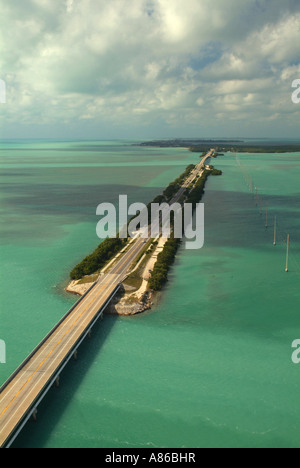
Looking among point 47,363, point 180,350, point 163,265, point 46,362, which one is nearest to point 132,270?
point 163,265

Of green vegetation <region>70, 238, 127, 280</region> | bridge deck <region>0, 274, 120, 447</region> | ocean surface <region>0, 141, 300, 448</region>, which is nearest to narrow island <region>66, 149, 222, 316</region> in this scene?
green vegetation <region>70, 238, 127, 280</region>

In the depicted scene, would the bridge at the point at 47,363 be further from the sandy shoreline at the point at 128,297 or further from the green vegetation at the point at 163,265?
the green vegetation at the point at 163,265

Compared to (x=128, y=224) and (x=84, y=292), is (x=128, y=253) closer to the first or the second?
(x=84, y=292)

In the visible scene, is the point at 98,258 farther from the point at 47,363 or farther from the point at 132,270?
the point at 47,363

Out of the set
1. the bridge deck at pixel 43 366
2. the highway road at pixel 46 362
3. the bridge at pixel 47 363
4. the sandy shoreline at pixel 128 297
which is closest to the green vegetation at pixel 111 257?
the sandy shoreline at pixel 128 297

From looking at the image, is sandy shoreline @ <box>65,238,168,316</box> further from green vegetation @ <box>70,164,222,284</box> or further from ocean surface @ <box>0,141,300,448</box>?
green vegetation @ <box>70,164,222,284</box>

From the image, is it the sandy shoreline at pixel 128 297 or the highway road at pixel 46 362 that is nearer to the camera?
the highway road at pixel 46 362

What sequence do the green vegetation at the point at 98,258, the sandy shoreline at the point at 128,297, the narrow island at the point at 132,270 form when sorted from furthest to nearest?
the green vegetation at the point at 98,258 < the narrow island at the point at 132,270 < the sandy shoreline at the point at 128,297
